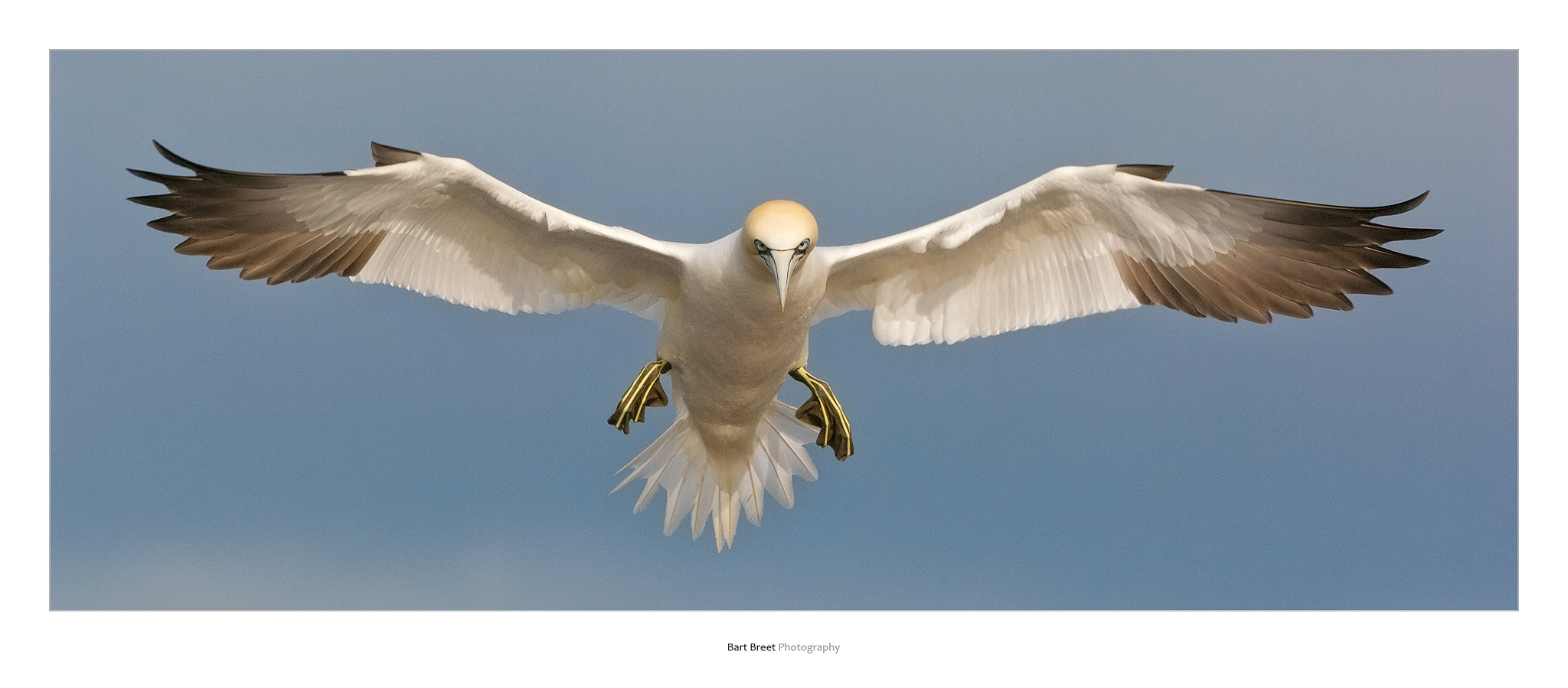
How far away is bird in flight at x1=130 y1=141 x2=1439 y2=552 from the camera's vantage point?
6.20 m

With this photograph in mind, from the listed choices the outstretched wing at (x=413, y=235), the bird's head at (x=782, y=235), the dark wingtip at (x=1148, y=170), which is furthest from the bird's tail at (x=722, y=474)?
the dark wingtip at (x=1148, y=170)

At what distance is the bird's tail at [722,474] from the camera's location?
24.8 feet

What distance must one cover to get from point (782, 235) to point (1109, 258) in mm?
1937

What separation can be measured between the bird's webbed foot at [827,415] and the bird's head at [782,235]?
121 cm

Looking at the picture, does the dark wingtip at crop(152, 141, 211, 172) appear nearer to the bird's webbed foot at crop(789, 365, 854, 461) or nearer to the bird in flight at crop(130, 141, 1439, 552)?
the bird in flight at crop(130, 141, 1439, 552)

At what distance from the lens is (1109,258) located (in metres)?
6.71

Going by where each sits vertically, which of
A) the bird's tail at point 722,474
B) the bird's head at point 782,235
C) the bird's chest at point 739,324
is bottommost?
the bird's tail at point 722,474

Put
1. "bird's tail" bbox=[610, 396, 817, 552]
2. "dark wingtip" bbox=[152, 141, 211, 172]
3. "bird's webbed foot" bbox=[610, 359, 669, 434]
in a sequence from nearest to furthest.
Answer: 1. "dark wingtip" bbox=[152, 141, 211, 172]
2. "bird's webbed foot" bbox=[610, 359, 669, 434]
3. "bird's tail" bbox=[610, 396, 817, 552]

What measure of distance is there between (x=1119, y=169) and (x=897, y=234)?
110cm

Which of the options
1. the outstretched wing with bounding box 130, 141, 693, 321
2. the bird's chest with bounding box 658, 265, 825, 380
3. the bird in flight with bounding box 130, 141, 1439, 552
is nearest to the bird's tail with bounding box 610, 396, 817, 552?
the bird in flight with bounding box 130, 141, 1439, 552

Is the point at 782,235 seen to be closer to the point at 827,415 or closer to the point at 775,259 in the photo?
the point at 775,259

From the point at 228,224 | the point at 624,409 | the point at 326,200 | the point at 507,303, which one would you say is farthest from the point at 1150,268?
the point at 228,224

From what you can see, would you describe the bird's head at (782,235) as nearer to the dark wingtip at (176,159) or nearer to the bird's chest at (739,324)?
the bird's chest at (739,324)

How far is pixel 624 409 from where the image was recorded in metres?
6.79
